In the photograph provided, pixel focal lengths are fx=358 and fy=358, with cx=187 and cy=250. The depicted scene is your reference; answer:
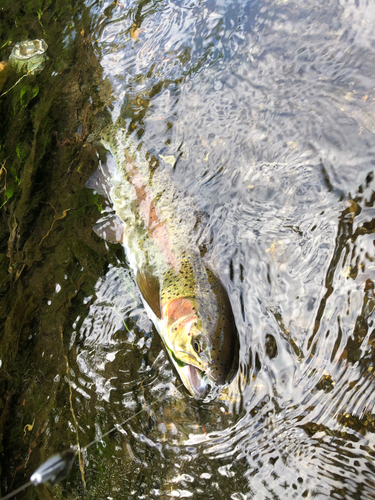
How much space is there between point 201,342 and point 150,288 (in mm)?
891

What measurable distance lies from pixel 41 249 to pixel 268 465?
118 inches

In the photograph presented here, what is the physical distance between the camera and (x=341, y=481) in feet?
7.64

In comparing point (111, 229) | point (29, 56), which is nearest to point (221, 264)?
point (111, 229)

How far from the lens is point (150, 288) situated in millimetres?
3354

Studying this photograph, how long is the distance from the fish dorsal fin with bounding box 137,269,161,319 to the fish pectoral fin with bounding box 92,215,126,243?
0.48 meters

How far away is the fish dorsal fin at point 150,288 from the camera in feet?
10.7

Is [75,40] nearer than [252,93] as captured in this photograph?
No

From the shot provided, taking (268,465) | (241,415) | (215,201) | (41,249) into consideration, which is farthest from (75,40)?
(268,465)

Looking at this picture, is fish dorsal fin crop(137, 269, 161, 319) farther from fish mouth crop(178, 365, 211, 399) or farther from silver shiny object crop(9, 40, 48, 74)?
silver shiny object crop(9, 40, 48, 74)

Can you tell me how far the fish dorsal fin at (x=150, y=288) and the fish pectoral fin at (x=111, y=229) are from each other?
0.48m

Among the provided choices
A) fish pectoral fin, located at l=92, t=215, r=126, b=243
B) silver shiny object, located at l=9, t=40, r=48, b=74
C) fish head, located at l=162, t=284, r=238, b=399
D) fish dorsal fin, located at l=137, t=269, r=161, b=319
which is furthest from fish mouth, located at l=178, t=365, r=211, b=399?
silver shiny object, located at l=9, t=40, r=48, b=74

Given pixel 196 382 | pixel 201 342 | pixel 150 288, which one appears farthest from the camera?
pixel 150 288

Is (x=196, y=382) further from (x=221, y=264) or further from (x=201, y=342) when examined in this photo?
(x=221, y=264)

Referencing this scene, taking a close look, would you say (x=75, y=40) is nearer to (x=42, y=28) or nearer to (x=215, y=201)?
(x=42, y=28)
